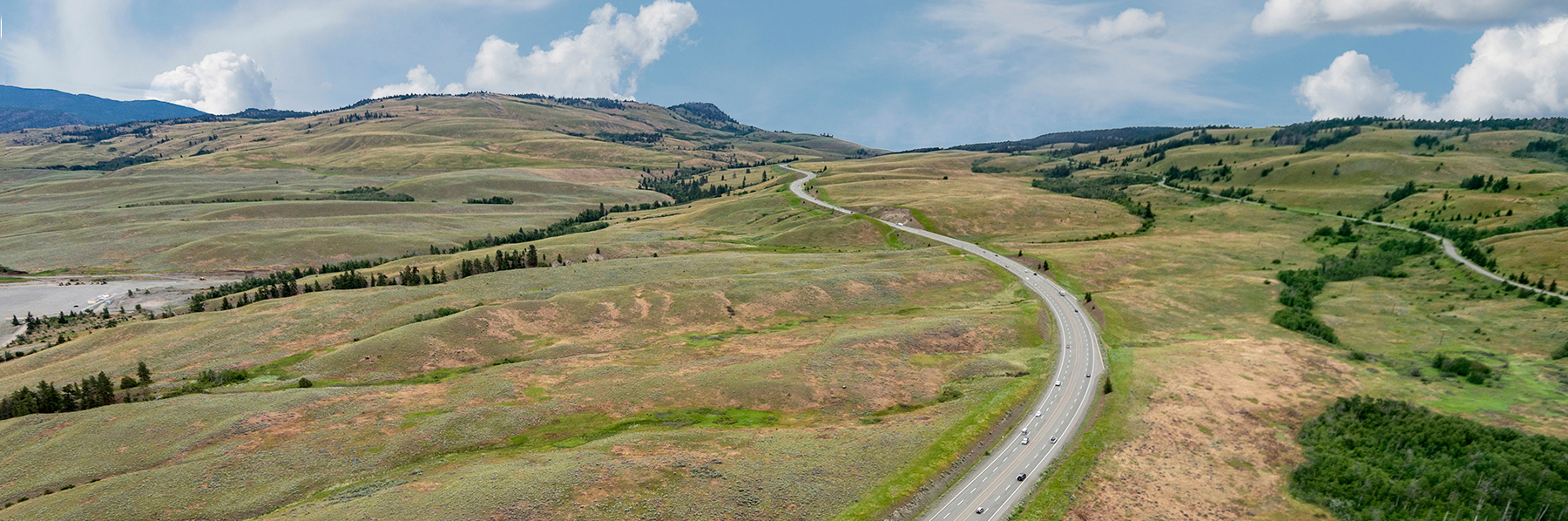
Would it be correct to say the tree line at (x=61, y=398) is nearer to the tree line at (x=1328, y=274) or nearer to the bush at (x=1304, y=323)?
the bush at (x=1304, y=323)

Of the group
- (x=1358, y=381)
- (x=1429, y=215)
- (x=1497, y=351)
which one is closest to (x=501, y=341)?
(x=1358, y=381)

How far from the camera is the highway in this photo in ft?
155

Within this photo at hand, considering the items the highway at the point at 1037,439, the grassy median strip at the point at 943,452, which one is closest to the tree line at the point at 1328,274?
the highway at the point at 1037,439

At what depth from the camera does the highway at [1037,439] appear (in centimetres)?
4712

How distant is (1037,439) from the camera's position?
186 ft

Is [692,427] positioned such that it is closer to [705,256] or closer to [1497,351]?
[705,256]

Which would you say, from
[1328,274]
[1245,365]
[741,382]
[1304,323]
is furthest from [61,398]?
[1328,274]

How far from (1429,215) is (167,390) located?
252m

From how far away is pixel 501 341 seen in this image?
86.0 meters

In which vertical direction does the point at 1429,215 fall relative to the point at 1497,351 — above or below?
above

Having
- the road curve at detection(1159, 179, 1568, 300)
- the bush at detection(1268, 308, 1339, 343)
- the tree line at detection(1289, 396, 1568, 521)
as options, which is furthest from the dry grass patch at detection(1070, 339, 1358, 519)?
the road curve at detection(1159, 179, 1568, 300)

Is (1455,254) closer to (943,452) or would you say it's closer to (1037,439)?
(1037,439)

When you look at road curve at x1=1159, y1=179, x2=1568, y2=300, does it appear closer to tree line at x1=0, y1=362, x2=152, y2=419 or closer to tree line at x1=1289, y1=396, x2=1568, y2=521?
tree line at x1=1289, y1=396, x2=1568, y2=521

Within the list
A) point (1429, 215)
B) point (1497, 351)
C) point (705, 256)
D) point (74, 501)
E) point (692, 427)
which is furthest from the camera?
point (1429, 215)
